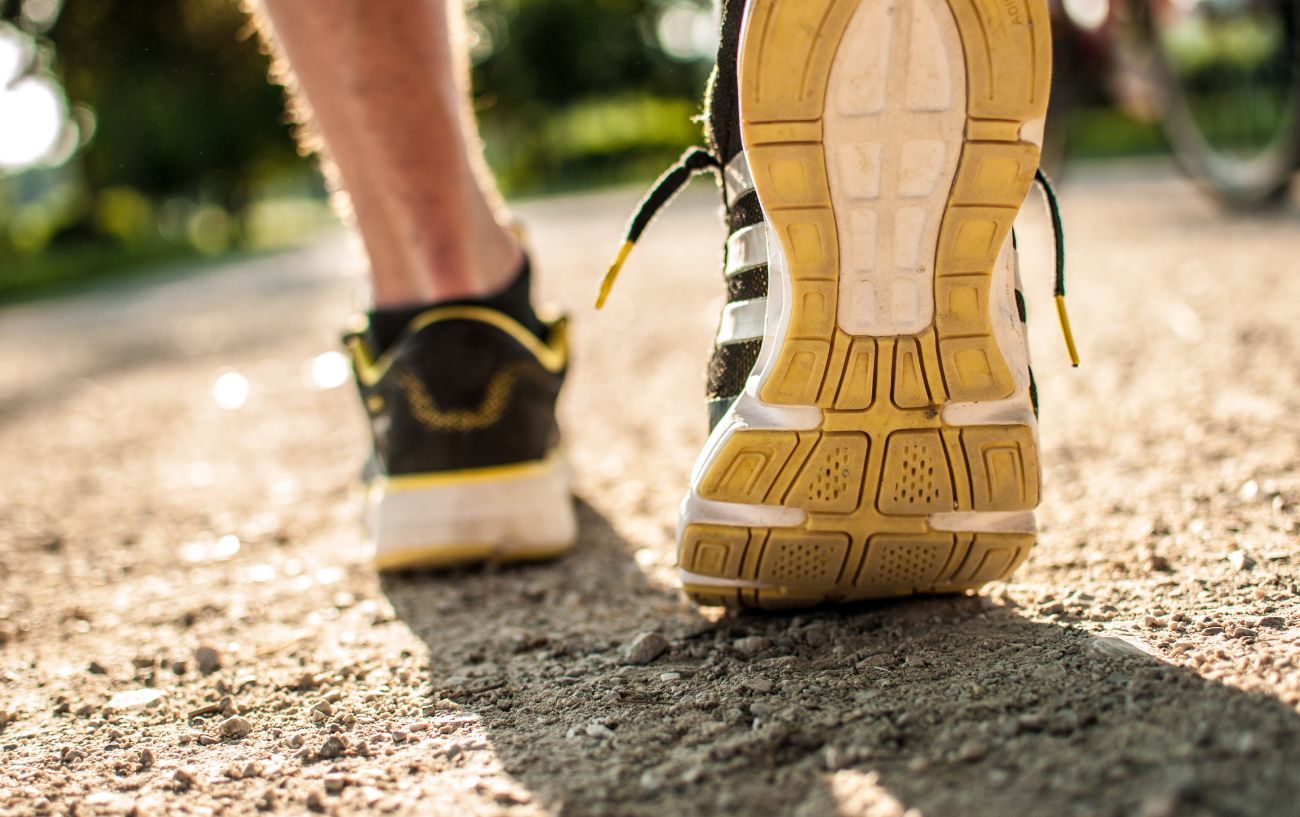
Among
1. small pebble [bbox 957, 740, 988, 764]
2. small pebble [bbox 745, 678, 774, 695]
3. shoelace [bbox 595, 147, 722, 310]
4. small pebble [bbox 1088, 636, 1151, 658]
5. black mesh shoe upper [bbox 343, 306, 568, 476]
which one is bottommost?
small pebble [bbox 745, 678, 774, 695]

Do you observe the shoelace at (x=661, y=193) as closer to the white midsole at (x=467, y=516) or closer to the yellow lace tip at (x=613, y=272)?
the yellow lace tip at (x=613, y=272)

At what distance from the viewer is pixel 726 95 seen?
3.64 feet

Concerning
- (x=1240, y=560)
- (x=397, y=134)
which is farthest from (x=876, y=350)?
(x=397, y=134)

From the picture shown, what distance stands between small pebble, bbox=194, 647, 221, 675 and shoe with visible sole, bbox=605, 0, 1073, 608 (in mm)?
519

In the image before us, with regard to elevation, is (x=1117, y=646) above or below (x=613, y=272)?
below

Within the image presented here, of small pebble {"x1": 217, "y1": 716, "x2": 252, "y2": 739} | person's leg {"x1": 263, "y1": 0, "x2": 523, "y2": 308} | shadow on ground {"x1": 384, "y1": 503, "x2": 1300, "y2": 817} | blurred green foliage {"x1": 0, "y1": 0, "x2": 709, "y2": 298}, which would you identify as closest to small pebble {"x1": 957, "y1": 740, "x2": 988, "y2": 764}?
shadow on ground {"x1": 384, "y1": 503, "x2": 1300, "y2": 817}

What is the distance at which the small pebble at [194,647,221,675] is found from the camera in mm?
1227

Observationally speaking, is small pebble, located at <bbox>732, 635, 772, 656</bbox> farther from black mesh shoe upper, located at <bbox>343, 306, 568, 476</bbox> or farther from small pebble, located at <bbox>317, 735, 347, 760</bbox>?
black mesh shoe upper, located at <bbox>343, 306, 568, 476</bbox>

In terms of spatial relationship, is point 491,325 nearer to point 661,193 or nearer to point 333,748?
point 661,193

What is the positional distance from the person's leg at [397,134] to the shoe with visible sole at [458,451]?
0.23 ft

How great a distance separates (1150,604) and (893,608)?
23 centimetres

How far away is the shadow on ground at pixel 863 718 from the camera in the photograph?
0.76 metres

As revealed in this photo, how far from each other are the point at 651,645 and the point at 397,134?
2.37ft

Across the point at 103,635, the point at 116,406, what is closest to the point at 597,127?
the point at 116,406
